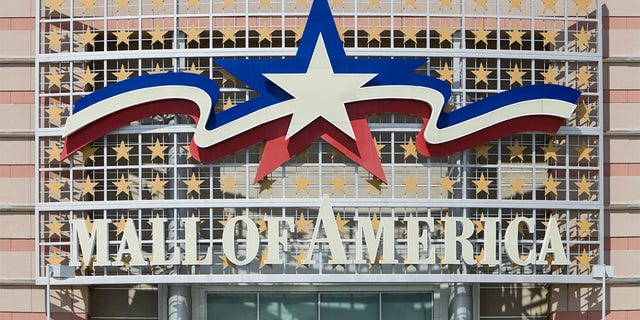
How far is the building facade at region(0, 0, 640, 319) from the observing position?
99.6 ft

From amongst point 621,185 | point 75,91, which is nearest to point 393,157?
point 621,185

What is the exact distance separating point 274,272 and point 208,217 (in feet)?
6.82

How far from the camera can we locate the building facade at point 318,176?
1195 inches

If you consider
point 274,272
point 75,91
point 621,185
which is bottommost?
point 274,272

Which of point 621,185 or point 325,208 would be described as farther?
point 621,185

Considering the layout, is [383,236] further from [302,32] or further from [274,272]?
[302,32]

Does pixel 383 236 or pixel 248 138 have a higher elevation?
pixel 248 138

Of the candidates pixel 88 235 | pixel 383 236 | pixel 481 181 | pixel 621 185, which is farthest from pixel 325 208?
pixel 621 185

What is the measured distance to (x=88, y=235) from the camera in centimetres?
3053

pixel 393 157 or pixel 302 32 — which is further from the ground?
pixel 302 32

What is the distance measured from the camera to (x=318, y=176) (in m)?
30.9

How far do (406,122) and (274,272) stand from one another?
484 centimetres

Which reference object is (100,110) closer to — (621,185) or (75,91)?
(75,91)

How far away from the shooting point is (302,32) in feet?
101
